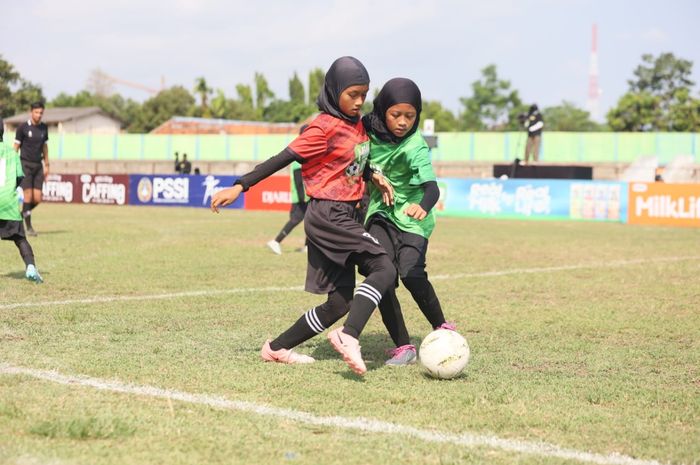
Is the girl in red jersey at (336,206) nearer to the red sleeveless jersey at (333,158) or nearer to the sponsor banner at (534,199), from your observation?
the red sleeveless jersey at (333,158)

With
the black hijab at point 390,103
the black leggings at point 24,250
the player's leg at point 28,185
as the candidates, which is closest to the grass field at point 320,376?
the black leggings at point 24,250

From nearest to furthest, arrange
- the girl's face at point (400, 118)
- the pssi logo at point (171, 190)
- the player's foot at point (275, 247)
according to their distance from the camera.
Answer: the girl's face at point (400, 118)
the player's foot at point (275, 247)
the pssi logo at point (171, 190)

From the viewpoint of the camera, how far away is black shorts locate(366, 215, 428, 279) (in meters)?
5.88

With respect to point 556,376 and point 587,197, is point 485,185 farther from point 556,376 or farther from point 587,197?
point 556,376

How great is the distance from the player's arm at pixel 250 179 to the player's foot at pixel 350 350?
97 cm

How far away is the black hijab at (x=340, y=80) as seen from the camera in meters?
5.53

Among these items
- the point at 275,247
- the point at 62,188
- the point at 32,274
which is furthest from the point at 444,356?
the point at 62,188

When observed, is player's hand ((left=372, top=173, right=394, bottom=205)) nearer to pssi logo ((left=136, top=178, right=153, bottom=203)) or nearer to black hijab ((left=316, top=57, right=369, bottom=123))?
black hijab ((left=316, top=57, right=369, bottom=123))

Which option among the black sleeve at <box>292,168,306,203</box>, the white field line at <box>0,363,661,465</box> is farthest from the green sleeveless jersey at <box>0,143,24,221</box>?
the black sleeve at <box>292,168,306,203</box>

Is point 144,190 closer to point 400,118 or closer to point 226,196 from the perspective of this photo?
point 400,118

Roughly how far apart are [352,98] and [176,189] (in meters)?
28.6

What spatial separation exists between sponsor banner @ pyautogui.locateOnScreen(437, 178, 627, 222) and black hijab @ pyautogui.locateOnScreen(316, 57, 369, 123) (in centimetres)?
2125

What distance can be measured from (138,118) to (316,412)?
103878 millimetres

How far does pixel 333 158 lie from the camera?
224 inches
